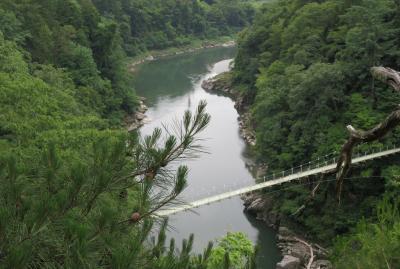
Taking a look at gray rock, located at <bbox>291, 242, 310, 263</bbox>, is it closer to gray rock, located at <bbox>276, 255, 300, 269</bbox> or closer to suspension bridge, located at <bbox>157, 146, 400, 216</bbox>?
gray rock, located at <bbox>276, 255, 300, 269</bbox>

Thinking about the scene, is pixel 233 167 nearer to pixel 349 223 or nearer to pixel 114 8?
pixel 349 223

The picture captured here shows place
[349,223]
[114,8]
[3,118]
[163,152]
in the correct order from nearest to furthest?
[163,152] < [3,118] < [349,223] < [114,8]

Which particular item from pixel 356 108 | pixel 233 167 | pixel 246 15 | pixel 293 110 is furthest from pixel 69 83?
pixel 246 15

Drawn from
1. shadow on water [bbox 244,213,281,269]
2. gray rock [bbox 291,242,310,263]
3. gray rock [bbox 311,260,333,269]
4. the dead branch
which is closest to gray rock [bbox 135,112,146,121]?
shadow on water [bbox 244,213,281,269]

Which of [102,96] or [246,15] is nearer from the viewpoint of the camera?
[102,96]

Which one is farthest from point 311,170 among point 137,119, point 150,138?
point 137,119

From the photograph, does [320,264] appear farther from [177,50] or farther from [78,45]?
[177,50]
